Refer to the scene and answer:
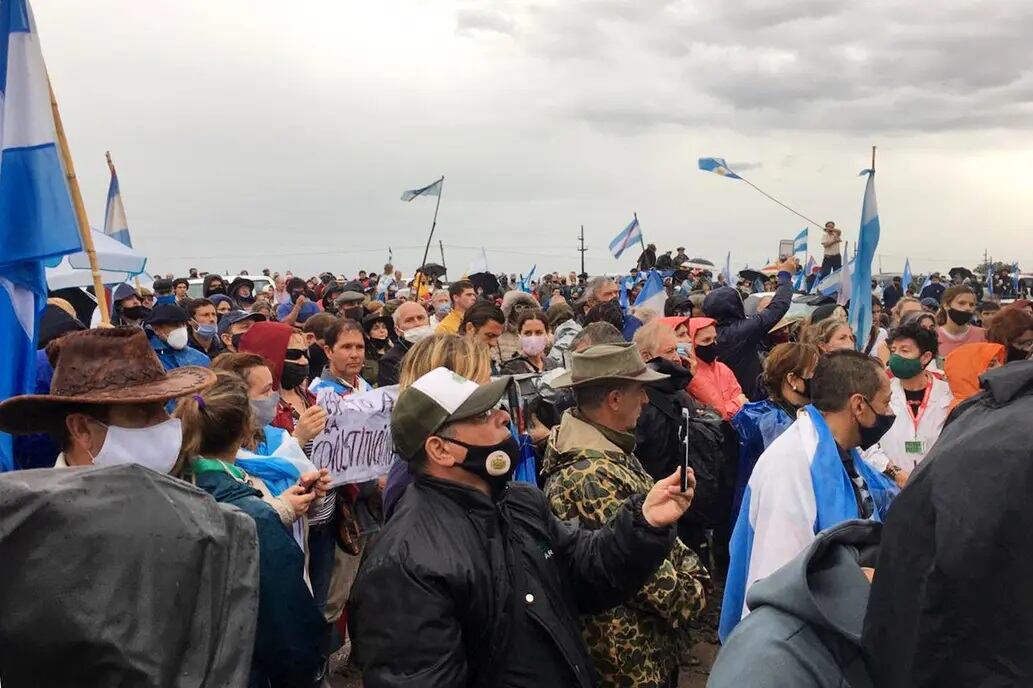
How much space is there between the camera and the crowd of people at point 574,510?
52.4 inches

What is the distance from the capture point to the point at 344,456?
12.9ft

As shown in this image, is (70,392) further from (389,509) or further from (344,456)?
(344,456)

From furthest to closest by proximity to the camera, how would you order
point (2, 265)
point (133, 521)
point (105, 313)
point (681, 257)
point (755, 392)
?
1. point (681, 257)
2. point (755, 392)
3. point (2, 265)
4. point (105, 313)
5. point (133, 521)

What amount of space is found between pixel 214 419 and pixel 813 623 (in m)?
2.18

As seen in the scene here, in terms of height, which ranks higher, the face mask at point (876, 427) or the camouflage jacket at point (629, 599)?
the face mask at point (876, 427)

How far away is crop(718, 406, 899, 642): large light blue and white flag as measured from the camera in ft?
10.3

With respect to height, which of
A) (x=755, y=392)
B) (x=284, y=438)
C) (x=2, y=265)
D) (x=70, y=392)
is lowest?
(x=755, y=392)

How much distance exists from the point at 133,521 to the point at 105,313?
217 cm

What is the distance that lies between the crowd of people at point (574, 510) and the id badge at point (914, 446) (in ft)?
0.11

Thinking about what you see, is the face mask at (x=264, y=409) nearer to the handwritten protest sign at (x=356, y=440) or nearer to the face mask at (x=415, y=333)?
the handwritten protest sign at (x=356, y=440)

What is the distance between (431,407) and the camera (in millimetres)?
2629

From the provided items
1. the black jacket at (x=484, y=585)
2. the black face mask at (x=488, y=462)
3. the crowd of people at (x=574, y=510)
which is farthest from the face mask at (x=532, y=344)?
the black face mask at (x=488, y=462)

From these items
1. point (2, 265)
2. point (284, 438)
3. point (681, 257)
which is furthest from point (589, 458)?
point (681, 257)

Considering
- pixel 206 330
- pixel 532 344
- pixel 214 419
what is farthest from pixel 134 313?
pixel 214 419
